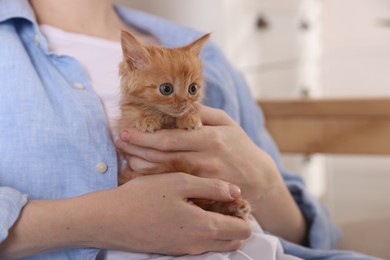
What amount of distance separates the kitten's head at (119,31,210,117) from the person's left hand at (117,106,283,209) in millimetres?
58

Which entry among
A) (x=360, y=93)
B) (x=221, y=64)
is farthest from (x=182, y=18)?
(x=360, y=93)

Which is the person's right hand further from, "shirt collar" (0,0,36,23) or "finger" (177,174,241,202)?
"shirt collar" (0,0,36,23)

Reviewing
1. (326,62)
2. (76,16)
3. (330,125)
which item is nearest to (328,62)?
(326,62)

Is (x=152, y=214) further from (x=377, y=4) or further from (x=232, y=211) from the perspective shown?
(x=377, y=4)

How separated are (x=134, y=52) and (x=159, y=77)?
0.18 ft

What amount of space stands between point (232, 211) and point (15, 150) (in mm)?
382

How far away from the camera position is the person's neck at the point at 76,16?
1.09 metres

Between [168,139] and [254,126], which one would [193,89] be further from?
[254,126]

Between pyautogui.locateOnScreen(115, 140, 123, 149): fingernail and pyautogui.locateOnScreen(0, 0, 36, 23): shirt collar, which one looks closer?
pyautogui.locateOnScreen(115, 140, 123, 149): fingernail

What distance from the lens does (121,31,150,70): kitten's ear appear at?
75 cm

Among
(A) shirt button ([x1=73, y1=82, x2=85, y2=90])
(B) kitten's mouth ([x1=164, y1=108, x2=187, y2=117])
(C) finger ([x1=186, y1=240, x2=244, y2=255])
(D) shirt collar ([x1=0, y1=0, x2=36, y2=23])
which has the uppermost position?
(D) shirt collar ([x1=0, y1=0, x2=36, y2=23])

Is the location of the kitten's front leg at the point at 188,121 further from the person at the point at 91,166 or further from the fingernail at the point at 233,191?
the fingernail at the point at 233,191

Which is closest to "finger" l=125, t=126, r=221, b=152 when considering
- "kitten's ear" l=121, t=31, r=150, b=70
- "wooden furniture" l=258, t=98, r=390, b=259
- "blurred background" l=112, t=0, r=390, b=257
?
"kitten's ear" l=121, t=31, r=150, b=70

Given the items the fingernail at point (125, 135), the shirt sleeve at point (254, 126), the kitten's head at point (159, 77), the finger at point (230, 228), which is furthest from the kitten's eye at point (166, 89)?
the shirt sleeve at point (254, 126)
